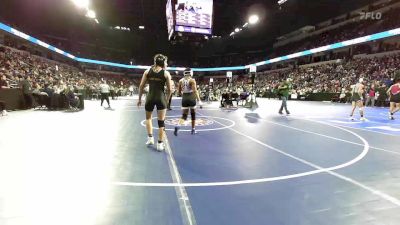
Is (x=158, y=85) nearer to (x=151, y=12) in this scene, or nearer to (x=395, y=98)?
(x=395, y=98)

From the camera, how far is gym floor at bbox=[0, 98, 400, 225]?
331 centimetres

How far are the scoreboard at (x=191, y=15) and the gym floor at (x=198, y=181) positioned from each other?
53.3 feet

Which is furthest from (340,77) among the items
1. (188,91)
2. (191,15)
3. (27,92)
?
(27,92)

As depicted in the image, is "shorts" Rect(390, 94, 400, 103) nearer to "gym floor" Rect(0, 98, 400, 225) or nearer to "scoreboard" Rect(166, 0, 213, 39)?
"gym floor" Rect(0, 98, 400, 225)

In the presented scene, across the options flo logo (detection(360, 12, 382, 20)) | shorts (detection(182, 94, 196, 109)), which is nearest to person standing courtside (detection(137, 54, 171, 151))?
shorts (detection(182, 94, 196, 109))

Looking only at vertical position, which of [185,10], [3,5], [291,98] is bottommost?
[291,98]

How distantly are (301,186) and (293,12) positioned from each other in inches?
1557

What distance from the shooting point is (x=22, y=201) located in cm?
361

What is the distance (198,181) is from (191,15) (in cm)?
1994

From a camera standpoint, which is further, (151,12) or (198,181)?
(151,12)

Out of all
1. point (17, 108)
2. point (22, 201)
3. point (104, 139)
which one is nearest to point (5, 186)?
point (22, 201)

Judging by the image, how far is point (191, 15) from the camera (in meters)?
22.7

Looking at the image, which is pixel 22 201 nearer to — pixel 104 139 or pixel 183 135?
pixel 104 139

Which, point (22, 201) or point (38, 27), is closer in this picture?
point (22, 201)
